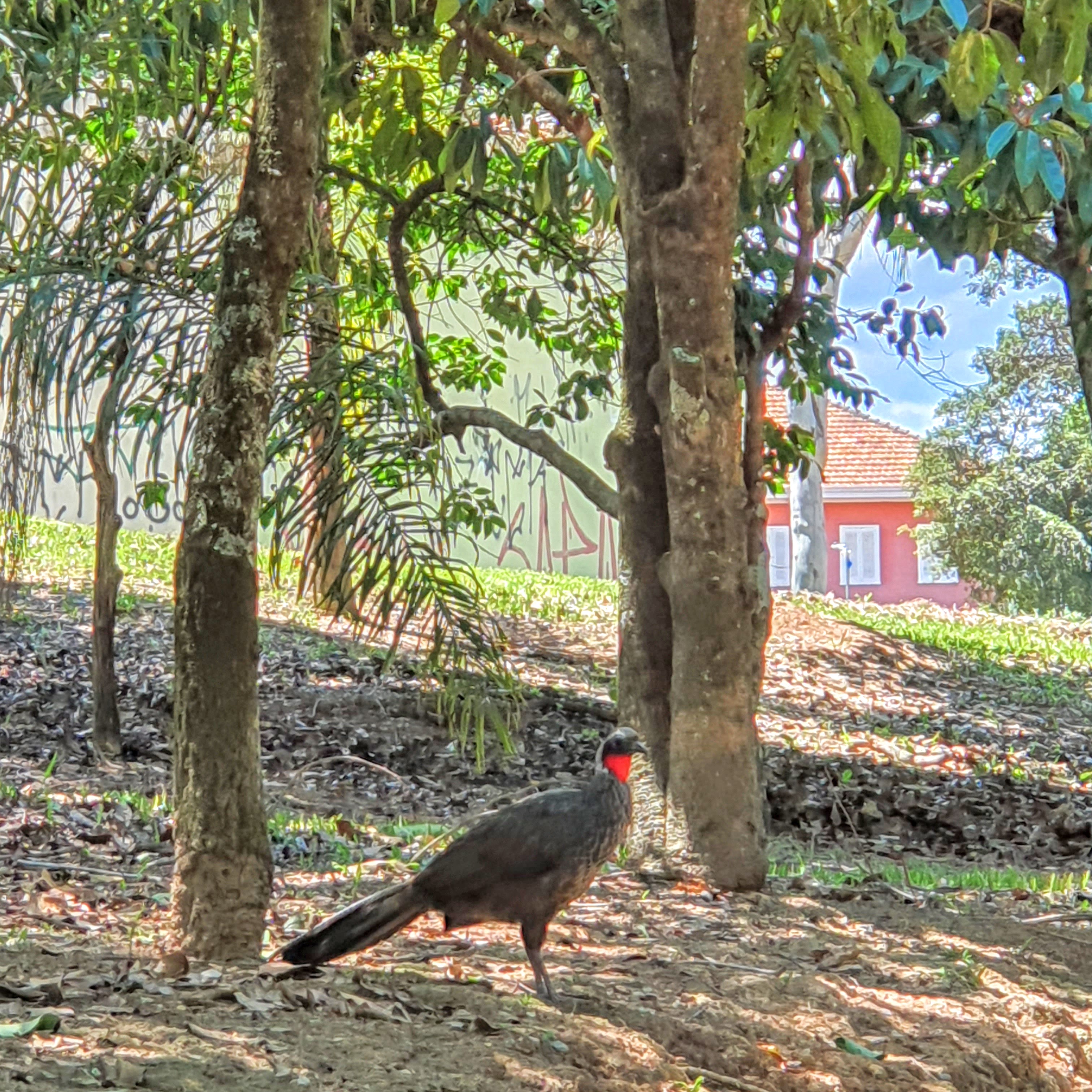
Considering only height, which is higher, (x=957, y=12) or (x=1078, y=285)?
(x=957, y=12)

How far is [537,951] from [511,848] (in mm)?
282

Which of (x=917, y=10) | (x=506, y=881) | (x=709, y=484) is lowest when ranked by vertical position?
(x=506, y=881)

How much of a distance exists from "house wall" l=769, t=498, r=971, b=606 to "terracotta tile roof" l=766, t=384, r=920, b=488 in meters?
0.51

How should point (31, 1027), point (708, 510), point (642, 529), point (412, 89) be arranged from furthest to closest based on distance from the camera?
point (412, 89), point (642, 529), point (708, 510), point (31, 1027)

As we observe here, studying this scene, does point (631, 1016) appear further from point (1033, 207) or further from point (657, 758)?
point (1033, 207)

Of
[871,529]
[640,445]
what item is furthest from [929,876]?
[871,529]

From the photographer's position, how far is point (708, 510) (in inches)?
215

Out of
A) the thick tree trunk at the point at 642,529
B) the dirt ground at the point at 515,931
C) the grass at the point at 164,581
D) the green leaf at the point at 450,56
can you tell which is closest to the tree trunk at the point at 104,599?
the dirt ground at the point at 515,931

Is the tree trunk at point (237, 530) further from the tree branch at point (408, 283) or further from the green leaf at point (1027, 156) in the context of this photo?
the tree branch at point (408, 283)

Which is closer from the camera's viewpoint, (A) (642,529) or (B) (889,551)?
(A) (642,529)

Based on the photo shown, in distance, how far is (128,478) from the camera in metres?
19.6

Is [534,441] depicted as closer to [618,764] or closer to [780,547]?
[618,764]

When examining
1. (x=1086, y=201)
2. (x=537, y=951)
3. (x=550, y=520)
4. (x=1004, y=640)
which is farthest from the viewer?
(x=550, y=520)

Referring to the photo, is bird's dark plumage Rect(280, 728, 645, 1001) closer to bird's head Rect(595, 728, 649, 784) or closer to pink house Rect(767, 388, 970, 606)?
bird's head Rect(595, 728, 649, 784)
